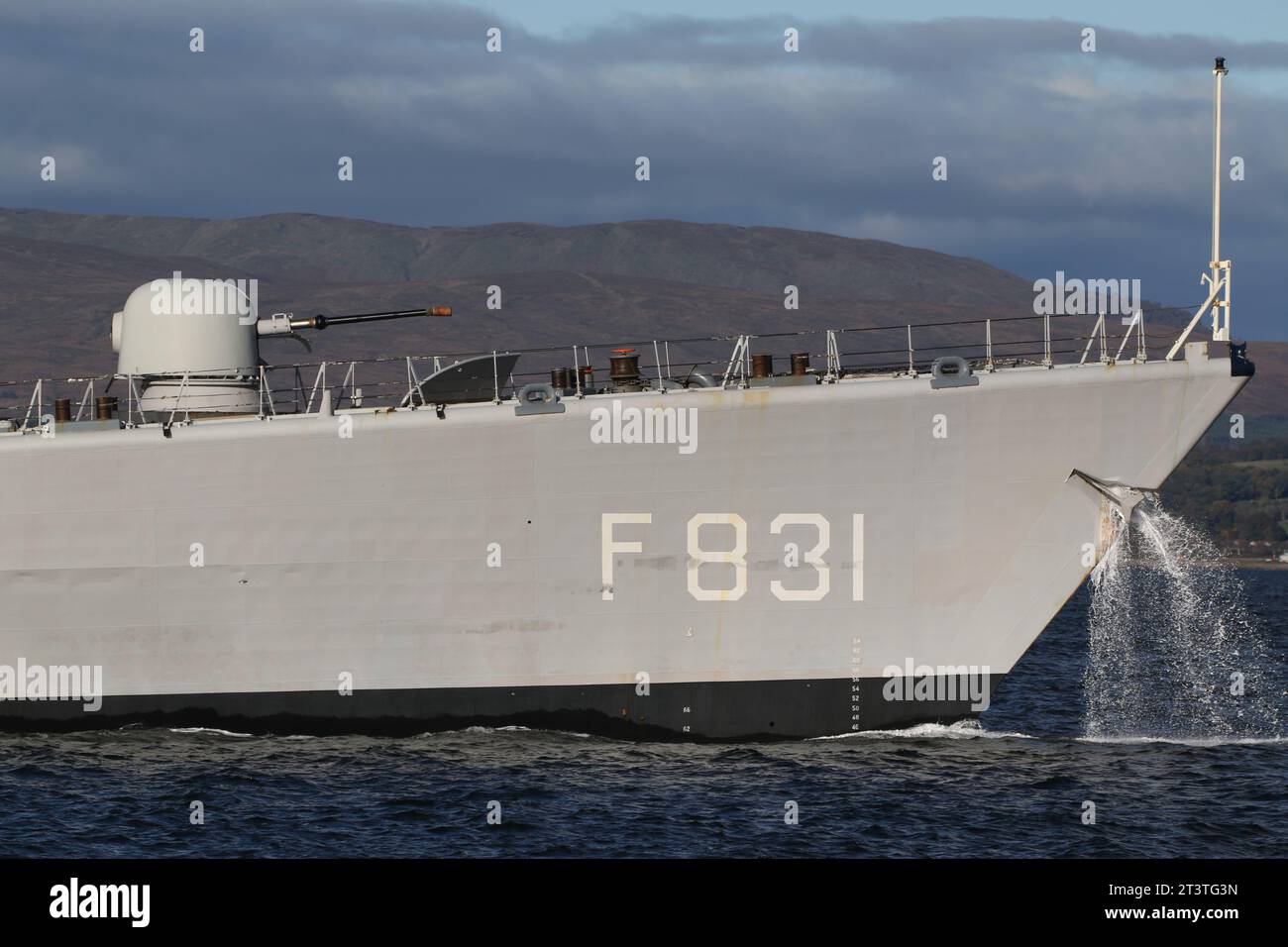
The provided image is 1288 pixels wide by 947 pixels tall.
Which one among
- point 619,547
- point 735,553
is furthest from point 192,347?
point 735,553

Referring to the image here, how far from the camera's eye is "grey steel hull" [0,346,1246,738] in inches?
1100

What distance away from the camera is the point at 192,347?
106ft

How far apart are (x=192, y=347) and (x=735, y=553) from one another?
1295 cm

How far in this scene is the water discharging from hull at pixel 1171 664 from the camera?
96.1 ft

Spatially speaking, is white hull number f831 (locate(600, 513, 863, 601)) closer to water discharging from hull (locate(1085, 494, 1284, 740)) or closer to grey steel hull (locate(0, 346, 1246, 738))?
grey steel hull (locate(0, 346, 1246, 738))

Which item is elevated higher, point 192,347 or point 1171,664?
point 192,347

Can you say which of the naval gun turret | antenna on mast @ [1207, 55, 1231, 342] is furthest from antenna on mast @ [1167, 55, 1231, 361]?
the naval gun turret

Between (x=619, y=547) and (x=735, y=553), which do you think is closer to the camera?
(x=735, y=553)

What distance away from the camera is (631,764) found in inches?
1073

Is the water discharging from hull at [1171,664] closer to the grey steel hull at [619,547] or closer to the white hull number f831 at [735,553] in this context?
the grey steel hull at [619,547]

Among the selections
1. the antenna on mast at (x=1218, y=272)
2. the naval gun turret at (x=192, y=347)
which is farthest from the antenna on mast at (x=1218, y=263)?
the naval gun turret at (x=192, y=347)

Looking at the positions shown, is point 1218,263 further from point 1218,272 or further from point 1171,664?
point 1171,664

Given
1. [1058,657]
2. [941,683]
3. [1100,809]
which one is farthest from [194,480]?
[1058,657]
